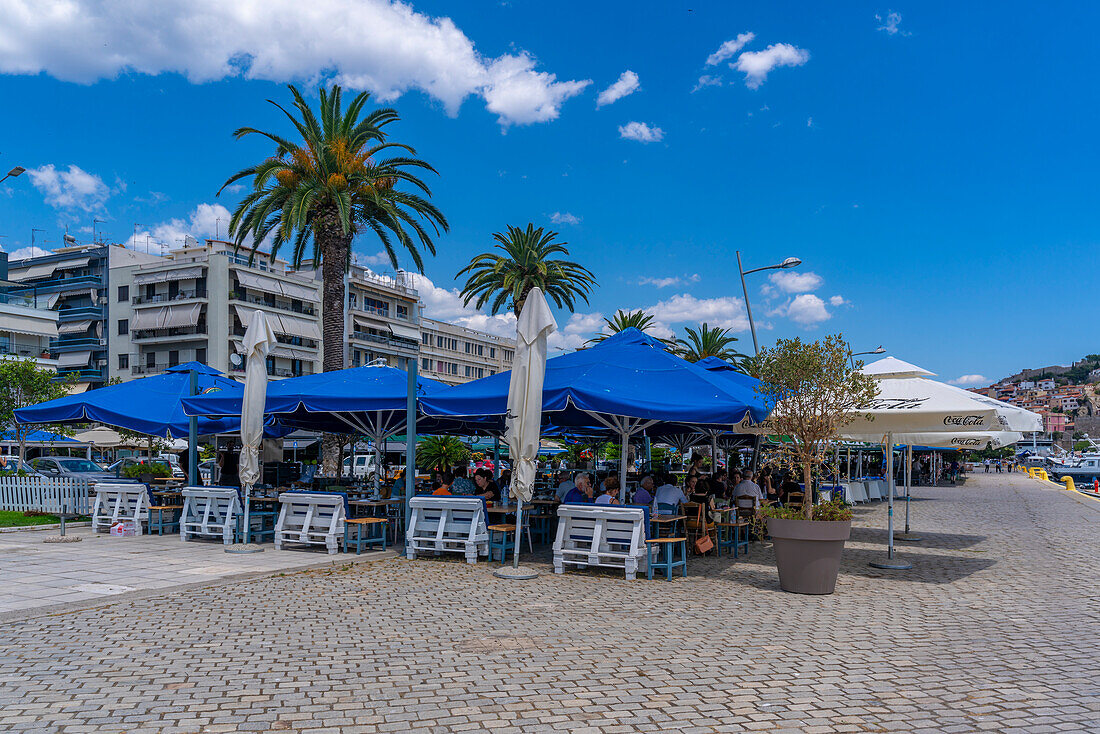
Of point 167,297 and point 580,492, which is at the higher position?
point 167,297

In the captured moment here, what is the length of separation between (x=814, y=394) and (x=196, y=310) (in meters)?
58.8

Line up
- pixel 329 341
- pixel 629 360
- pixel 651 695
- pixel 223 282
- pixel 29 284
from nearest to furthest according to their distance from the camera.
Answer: pixel 651 695 < pixel 629 360 < pixel 329 341 < pixel 223 282 < pixel 29 284

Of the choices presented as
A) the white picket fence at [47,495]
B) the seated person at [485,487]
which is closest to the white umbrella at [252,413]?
the seated person at [485,487]

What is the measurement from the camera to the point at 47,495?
56.6 feet

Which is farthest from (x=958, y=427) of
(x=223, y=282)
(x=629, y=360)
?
(x=223, y=282)

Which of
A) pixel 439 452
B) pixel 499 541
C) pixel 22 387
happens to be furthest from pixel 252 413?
pixel 22 387

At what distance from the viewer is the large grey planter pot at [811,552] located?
29.2ft

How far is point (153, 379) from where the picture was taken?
52.5 feet

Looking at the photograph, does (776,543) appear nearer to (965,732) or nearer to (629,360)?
(629,360)

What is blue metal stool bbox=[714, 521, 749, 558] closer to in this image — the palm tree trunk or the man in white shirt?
the man in white shirt

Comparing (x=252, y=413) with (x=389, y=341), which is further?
(x=389, y=341)

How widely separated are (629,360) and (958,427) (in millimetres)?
4551

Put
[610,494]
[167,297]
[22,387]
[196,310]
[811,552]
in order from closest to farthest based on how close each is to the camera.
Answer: [811,552] < [610,494] < [22,387] < [196,310] < [167,297]

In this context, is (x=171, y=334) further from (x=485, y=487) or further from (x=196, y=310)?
(x=485, y=487)
